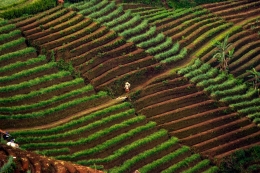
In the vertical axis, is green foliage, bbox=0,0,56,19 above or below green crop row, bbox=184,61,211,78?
above

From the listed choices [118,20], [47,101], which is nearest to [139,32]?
[118,20]

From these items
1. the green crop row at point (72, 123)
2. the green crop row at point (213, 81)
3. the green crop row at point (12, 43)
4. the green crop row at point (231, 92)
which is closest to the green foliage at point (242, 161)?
the green crop row at point (231, 92)

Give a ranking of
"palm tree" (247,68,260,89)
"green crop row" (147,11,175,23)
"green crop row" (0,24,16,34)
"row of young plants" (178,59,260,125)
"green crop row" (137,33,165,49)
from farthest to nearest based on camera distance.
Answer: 1. "green crop row" (147,11,175,23)
2. "green crop row" (137,33,165,49)
3. "palm tree" (247,68,260,89)
4. "row of young plants" (178,59,260,125)
5. "green crop row" (0,24,16,34)

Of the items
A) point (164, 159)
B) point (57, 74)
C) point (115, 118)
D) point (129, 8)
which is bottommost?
point (164, 159)

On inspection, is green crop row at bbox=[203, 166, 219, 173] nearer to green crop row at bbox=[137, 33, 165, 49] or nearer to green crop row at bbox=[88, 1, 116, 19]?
green crop row at bbox=[137, 33, 165, 49]

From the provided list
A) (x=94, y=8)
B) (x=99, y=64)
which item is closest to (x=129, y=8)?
(x=94, y=8)

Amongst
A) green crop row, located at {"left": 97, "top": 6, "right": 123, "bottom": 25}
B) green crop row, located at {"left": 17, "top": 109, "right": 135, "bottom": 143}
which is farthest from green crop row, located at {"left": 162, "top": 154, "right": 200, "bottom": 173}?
green crop row, located at {"left": 97, "top": 6, "right": 123, "bottom": 25}

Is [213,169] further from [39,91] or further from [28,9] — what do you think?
[28,9]

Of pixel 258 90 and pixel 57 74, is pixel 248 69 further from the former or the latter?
pixel 57 74
